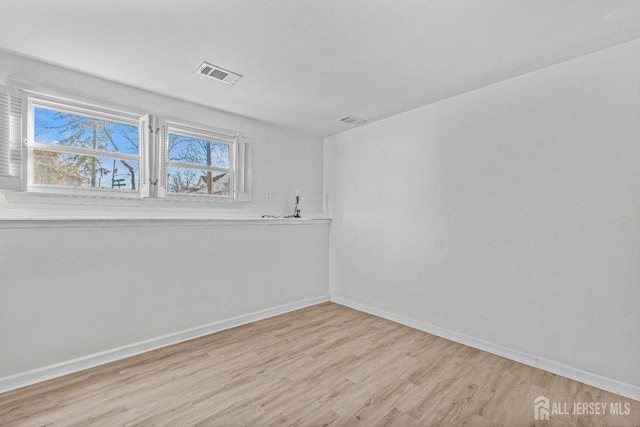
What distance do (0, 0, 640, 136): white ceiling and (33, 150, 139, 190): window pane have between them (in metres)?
0.74

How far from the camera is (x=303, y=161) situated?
4215 mm

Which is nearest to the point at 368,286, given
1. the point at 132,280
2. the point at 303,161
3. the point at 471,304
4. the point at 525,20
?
the point at 471,304

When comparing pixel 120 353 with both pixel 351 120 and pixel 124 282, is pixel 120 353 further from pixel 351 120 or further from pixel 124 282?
pixel 351 120

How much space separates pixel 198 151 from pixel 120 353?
6.87 ft

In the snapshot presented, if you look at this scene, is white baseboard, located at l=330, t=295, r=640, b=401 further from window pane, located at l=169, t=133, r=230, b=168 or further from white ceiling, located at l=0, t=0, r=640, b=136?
window pane, located at l=169, t=133, r=230, b=168

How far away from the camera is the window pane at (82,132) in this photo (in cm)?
246

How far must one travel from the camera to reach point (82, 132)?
2.64 meters

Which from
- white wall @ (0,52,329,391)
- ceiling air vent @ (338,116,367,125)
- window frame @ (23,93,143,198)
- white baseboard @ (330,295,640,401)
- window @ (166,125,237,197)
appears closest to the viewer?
white baseboard @ (330,295,640,401)

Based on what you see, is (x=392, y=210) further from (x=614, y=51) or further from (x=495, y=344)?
(x=614, y=51)

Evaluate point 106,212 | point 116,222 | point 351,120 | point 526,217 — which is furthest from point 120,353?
point 526,217
